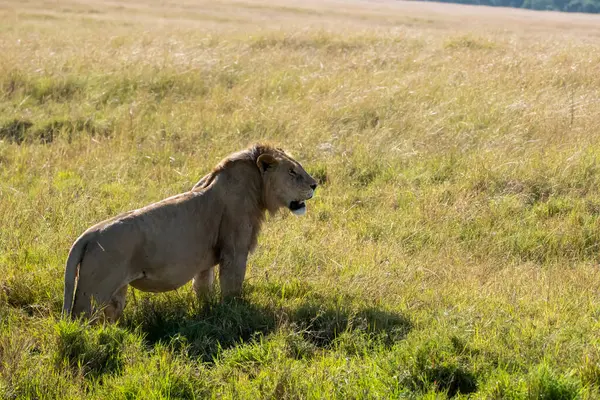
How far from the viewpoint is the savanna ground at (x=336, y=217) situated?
4242 mm

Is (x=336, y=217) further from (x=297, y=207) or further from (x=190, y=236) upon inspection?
(x=190, y=236)

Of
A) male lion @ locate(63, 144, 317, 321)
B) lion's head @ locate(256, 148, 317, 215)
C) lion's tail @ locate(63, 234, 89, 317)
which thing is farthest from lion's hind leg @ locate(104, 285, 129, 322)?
lion's head @ locate(256, 148, 317, 215)

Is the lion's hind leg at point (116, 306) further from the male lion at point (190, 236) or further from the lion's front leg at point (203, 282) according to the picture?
the lion's front leg at point (203, 282)

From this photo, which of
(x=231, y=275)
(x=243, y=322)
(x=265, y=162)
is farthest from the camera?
(x=265, y=162)

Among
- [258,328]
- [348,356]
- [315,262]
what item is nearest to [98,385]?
[258,328]

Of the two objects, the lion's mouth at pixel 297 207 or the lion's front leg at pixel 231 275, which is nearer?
the lion's front leg at pixel 231 275

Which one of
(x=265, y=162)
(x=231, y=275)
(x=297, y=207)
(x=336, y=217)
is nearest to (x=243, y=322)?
(x=231, y=275)

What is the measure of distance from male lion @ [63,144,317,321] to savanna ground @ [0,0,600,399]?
0.23 meters

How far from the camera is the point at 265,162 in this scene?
5.53 m

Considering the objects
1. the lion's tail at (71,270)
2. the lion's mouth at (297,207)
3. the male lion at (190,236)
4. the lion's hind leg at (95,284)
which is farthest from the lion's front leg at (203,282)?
the lion's tail at (71,270)

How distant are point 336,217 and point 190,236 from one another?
2583mm

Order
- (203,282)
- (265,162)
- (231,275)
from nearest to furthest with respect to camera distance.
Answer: (231,275) → (203,282) → (265,162)

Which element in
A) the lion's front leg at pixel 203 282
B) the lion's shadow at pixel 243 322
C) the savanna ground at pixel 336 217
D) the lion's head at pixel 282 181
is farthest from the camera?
the lion's head at pixel 282 181

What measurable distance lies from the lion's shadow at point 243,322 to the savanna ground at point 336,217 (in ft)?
0.05
